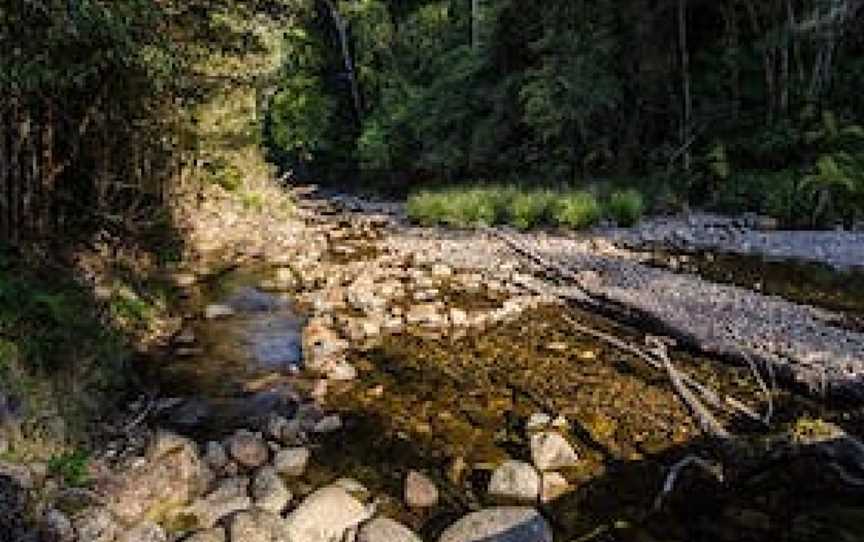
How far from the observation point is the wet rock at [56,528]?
506cm

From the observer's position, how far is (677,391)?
Answer: 24.2ft

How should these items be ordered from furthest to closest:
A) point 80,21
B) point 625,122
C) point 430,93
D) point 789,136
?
1. point 430,93
2. point 625,122
3. point 789,136
4. point 80,21

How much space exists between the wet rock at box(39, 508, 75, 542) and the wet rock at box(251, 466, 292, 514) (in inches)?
42.2

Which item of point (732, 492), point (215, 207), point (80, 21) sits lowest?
point (732, 492)

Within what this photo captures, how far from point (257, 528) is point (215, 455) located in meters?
1.21

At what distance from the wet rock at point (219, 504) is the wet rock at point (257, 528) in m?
0.21

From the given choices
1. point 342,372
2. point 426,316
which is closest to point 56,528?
point 342,372

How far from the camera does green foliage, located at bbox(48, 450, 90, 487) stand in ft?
18.6

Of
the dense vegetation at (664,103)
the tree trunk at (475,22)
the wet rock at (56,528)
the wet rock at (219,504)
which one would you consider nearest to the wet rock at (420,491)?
the wet rock at (219,504)

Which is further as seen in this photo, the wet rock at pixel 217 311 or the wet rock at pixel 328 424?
the wet rock at pixel 217 311

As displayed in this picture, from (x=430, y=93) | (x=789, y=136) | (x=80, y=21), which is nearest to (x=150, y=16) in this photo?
(x=80, y=21)

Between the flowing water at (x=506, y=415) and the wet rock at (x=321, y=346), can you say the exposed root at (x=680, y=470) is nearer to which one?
the flowing water at (x=506, y=415)

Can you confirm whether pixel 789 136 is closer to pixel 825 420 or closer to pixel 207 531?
pixel 825 420

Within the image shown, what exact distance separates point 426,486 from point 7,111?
14.2ft
